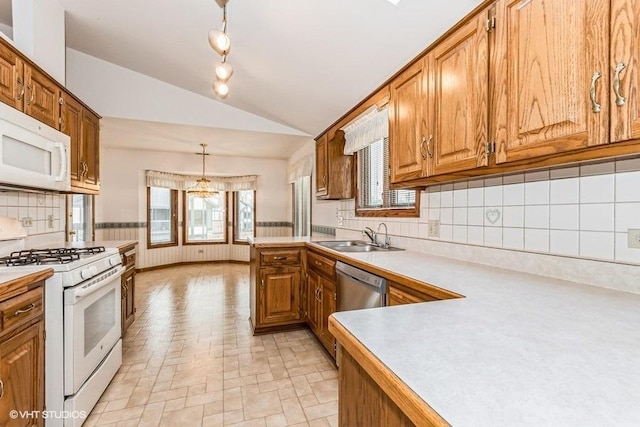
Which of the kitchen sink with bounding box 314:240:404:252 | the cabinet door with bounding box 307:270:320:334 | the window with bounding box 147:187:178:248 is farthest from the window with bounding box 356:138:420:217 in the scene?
the window with bounding box 147:187:178:248

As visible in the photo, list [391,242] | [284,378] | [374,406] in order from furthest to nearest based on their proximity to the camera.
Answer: [391,242]
[284,378]
[374,406]

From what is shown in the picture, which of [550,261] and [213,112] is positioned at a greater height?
[213,112]

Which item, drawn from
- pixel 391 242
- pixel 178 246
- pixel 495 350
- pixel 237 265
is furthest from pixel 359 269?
pixel 178 246

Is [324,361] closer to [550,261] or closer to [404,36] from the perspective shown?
[550,261]

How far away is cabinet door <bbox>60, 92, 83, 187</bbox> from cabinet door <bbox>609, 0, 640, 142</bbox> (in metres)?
3.20

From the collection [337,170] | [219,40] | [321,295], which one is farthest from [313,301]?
[219,40]

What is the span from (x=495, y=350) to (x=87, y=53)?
4672 millimetres

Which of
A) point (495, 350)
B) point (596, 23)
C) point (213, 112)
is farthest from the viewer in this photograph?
point (213, 112)

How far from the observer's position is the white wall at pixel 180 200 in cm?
565

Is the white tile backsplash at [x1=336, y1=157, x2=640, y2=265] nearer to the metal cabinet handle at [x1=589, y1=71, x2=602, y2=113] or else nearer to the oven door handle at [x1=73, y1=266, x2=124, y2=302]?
the metal cabinet handle at [x1=589, y1=71, x2=602, y2=113]

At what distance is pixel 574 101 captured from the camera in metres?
1.02

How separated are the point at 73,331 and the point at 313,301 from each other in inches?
67.8

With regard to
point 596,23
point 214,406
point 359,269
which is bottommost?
point 214,406

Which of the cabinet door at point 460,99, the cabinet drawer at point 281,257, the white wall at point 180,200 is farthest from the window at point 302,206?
the cabinet door at point 460,99
